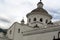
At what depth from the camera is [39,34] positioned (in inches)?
1246

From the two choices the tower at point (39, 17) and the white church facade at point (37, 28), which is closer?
the white church facade at point (37, 28)

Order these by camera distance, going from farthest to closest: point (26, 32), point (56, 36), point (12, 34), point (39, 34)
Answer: point (12, 34), point (26, 32), point (39, 34), point (56, 36)

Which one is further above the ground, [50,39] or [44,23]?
[44,23]

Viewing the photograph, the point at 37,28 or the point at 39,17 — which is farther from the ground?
the point at 39,17

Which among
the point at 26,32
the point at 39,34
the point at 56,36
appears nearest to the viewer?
the point at 56,36

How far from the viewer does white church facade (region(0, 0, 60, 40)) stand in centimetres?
3028

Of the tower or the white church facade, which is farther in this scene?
the tower

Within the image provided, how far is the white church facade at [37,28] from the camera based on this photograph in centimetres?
3028

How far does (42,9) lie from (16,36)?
27.9 feet

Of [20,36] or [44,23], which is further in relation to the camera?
[44,23]

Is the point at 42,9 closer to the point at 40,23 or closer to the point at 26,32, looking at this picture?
the point at 40,23

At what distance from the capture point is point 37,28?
3488 centimetres

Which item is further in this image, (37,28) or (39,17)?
(39,17)

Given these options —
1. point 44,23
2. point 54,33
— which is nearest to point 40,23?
point 44,23
